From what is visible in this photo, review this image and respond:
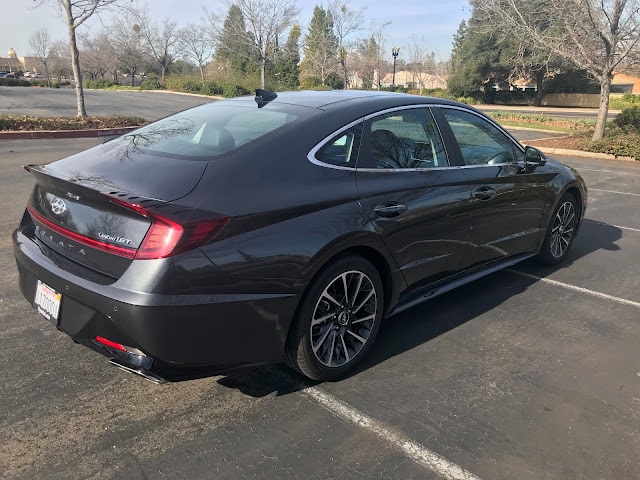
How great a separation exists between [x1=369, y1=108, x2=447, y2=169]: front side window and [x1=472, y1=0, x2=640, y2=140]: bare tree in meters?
12.3

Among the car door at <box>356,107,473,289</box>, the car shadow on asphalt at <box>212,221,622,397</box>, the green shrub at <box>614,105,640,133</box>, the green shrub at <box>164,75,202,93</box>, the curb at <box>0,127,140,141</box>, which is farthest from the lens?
the green shrub at <box>164,75,202,93</box>

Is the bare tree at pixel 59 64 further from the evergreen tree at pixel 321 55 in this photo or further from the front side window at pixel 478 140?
the front side window at pixel 478 140

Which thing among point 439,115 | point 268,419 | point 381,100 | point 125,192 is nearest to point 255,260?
point 125,192

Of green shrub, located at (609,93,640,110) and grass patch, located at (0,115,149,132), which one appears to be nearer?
grass patch, located at (0,115,149,132)

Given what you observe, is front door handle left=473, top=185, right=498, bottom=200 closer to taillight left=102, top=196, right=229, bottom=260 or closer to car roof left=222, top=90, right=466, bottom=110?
car roof left=222, top=90, right=466, bottom=110

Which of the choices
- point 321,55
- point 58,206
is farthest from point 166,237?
point 321,55

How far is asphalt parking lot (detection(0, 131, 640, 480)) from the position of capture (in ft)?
8.08

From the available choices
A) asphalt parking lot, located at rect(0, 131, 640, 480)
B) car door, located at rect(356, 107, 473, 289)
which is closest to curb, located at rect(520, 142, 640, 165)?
asphalt parking lot, located at rect(0, 131, 640, 480)

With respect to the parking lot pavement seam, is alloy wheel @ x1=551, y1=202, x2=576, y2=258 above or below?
above

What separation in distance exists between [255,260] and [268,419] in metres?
0.90

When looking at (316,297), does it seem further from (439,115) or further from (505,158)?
(505,158)

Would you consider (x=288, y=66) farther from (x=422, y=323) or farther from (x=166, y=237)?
(x=166, y=237)

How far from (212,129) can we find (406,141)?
4.39 feet

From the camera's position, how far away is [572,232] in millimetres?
5566
